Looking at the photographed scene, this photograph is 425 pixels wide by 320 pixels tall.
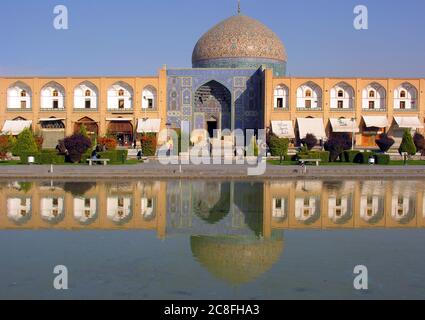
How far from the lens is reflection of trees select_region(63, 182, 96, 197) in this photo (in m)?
11.7

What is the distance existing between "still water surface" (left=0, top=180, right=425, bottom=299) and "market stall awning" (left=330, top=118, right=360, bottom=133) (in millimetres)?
17318

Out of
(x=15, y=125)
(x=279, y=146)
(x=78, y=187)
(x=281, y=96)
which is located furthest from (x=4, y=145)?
(x=281, y=96)

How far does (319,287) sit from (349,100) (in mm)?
26411

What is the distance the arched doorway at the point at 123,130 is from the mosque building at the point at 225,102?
0.18ft

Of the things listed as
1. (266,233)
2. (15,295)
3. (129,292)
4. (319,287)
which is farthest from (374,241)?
(15,295)

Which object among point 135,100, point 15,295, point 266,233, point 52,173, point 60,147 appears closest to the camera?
point 15,295

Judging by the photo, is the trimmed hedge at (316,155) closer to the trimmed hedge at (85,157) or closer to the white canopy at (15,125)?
the trimmed hedge at (85,157)

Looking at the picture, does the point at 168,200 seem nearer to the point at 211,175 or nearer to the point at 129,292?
the point at 211,175

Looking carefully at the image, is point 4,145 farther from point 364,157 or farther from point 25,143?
point 364,157

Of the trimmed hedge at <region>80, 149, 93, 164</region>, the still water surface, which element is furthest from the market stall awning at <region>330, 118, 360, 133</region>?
the still water surface

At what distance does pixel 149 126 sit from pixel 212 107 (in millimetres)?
4388

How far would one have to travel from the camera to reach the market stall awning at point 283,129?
2859 centimetres

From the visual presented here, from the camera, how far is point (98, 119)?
99.2 ft

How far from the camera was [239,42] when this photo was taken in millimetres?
31594
